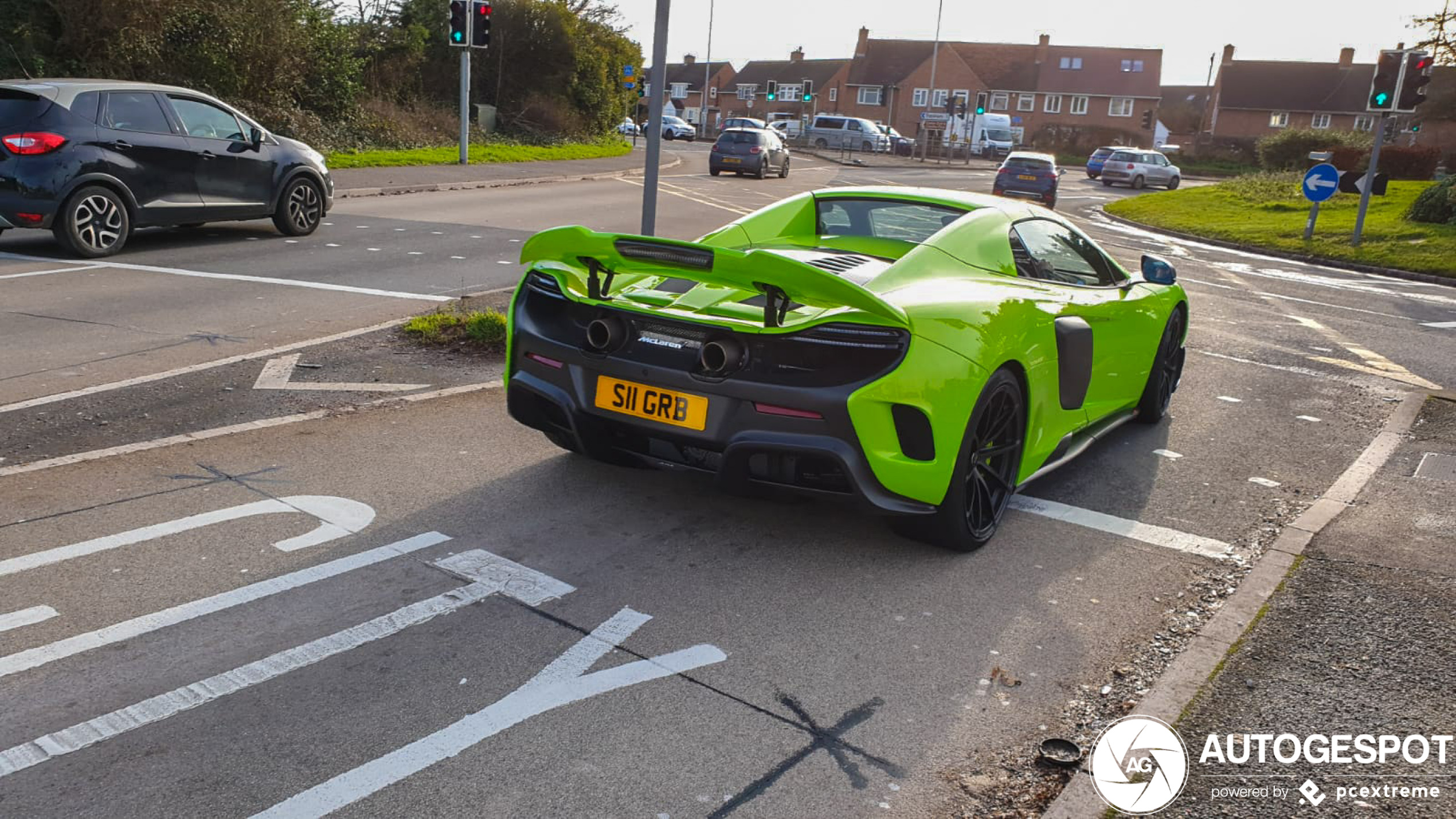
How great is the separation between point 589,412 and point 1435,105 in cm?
5674

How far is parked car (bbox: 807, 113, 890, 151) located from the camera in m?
62.7

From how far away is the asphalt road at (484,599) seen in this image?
303 centimetres

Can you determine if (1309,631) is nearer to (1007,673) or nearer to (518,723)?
(1007,673)

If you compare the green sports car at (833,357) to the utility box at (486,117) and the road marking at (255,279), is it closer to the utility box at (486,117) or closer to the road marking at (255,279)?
the road marking at (255,279)

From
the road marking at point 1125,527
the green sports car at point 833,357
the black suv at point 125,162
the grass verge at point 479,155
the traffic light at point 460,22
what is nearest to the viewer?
the green sports car at point 833,357

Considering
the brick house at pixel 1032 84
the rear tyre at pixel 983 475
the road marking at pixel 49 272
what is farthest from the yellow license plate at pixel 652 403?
the brick house at pixel 1032 84

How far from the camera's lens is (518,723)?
3.24 metres

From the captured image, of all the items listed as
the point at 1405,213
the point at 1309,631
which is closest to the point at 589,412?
the point at 1309,631

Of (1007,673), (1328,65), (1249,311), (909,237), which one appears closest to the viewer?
(1007,673)

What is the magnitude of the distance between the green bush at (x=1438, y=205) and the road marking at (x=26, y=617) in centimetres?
2762

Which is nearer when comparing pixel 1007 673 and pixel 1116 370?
pixel 1007 673

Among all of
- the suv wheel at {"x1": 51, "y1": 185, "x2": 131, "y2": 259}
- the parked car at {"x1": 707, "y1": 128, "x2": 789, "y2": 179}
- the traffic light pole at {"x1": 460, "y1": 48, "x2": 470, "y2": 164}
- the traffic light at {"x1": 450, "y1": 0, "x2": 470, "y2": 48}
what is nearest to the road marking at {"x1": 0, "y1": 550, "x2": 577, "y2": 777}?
the suv wheel at {"x1": 51, "y1": 185, "x2": 131, "y2": 259}

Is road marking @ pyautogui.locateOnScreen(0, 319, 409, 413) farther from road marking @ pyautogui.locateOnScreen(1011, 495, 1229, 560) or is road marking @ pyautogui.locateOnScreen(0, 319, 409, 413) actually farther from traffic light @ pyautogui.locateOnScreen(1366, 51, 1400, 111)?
traffic light @ pyautogui.locateOnScreen(1366, 51, 1400, 111)

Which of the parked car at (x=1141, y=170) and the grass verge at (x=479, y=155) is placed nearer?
the grass verge at (x=479, y=155)
